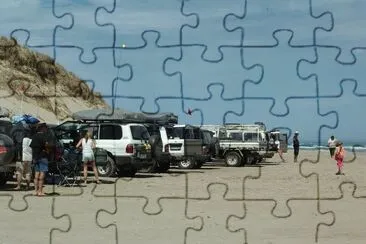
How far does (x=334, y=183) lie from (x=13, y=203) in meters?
12.6

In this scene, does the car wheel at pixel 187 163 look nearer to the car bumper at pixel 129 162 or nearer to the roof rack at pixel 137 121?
the roof rack at pixel 137 121

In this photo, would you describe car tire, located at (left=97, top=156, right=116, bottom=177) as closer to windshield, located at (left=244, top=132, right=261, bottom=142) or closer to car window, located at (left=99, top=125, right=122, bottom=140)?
car window, located at (left=99, top=125, right=122, bottom=140)

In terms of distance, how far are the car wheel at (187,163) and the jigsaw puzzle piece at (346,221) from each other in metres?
15.2

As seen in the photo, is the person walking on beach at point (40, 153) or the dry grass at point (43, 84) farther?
the person walking on beach at point (40, 153)

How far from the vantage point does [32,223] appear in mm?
12711

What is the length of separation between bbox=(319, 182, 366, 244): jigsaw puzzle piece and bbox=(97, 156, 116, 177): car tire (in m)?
8.70

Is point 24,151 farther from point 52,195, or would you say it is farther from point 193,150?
point 193,150

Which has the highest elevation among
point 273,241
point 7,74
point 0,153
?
point 7,74

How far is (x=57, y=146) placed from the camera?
20656mm

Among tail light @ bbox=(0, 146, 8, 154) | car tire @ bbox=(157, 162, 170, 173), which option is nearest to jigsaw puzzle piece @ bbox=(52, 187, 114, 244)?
tail light @ bbox=(0, 146, 8, 154)

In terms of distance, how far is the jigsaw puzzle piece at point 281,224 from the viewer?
11.2 m

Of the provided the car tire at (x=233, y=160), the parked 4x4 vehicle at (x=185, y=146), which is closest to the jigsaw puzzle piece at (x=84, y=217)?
the parked 4x4 vehicle at (x=185, y=146)

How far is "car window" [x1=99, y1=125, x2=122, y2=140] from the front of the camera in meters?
25.1

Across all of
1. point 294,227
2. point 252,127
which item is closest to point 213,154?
point 252,127
